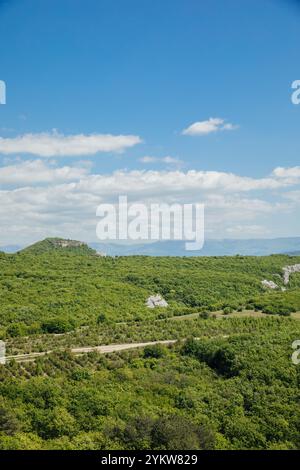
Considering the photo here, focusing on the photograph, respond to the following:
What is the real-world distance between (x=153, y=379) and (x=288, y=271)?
60597 mm

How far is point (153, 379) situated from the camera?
2353 cm

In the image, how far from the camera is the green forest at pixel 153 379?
1792 cm

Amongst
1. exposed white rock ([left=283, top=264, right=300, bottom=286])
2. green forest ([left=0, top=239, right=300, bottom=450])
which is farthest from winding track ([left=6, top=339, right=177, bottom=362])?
exposed white rock ([left=283, top=264, right=300, bottom=286])

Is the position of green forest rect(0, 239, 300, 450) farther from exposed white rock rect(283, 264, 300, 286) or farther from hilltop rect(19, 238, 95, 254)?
hilltop rect(19, 238, 95, 254)

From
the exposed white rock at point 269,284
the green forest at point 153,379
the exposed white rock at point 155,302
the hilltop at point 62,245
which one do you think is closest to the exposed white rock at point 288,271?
the exposed white rock at point 269,284

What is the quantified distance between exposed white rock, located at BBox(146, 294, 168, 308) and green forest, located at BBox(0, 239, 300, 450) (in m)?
6.12

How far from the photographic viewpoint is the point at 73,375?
23078 millimetres

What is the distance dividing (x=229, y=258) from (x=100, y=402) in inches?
2782

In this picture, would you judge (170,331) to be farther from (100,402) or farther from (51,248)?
(51,248)

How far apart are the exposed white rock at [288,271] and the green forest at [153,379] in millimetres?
29289

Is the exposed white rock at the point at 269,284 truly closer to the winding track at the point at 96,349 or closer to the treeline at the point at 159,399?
the winding track at the point at 96,349


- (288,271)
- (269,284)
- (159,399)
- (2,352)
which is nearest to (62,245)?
(288,271)

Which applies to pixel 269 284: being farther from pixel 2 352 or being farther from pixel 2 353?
pixel 2 353

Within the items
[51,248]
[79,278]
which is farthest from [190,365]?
[51,248]
